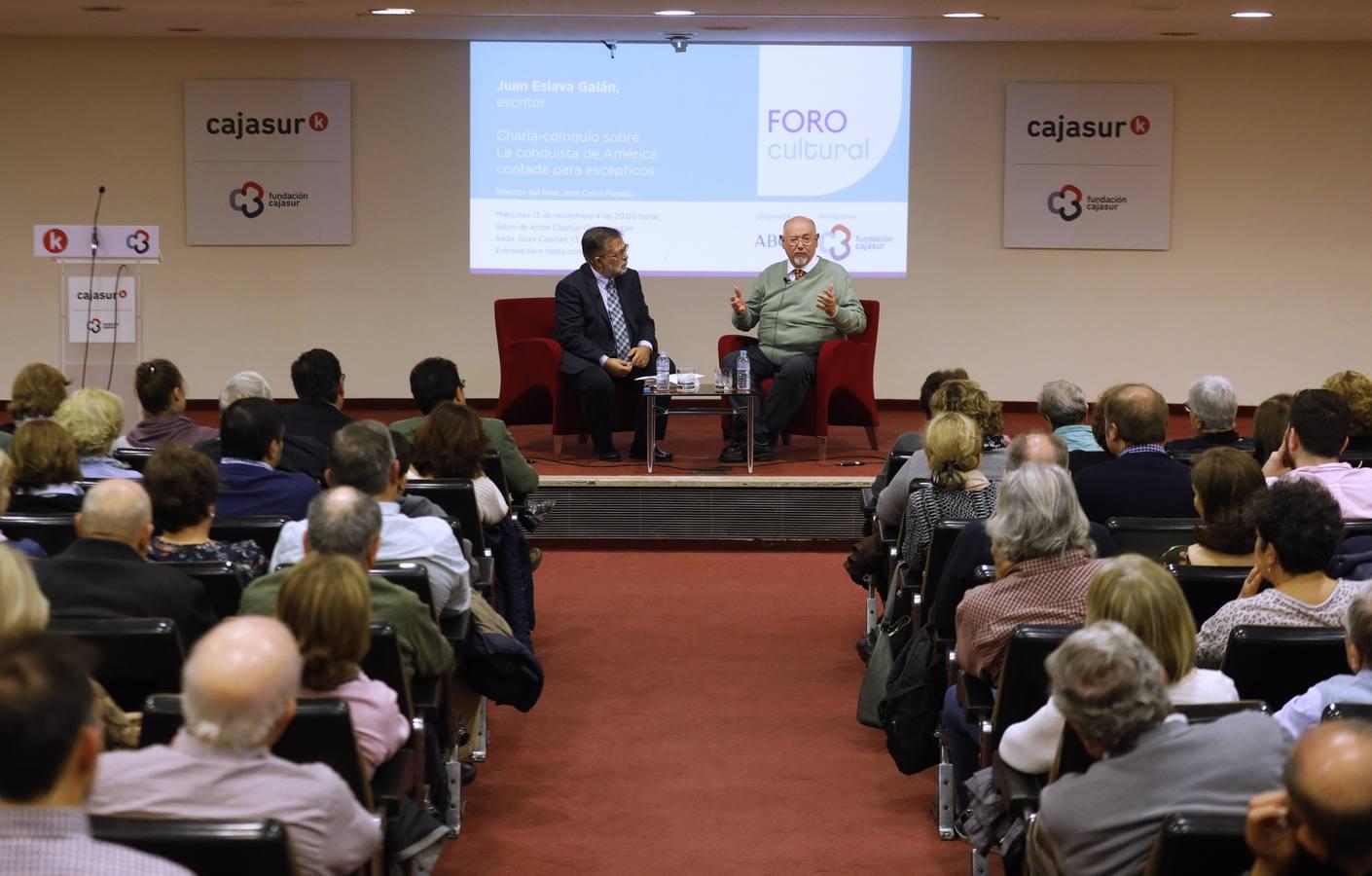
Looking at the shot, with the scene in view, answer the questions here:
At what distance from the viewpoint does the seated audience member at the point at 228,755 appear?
2293 mm

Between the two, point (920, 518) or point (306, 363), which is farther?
point (306, 363)

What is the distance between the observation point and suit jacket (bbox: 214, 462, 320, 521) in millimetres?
4539

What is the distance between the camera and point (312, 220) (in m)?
11.2

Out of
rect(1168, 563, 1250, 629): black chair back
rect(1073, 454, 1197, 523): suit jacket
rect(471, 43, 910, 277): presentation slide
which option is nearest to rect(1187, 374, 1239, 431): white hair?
rect(1073, 454, 1197, 523): suit jacket

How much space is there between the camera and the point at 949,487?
4.76 meters

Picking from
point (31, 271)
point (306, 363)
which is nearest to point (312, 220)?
point (31, 271)

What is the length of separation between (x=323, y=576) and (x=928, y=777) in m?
2.36

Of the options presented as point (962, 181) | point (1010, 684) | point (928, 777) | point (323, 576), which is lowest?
point (928, 777)

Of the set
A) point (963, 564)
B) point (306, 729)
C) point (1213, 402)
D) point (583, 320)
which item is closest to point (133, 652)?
→ point (306, 729)

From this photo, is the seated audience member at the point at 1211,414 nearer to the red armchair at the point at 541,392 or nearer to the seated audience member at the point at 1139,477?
the seated audience member at the point at 1139,477

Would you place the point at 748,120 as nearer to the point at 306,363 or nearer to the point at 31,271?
the point at 31,271

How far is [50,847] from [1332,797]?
148 cm

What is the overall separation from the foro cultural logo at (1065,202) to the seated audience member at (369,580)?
8.48 m

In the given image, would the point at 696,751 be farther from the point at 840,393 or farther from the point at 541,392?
the point at 541,392
